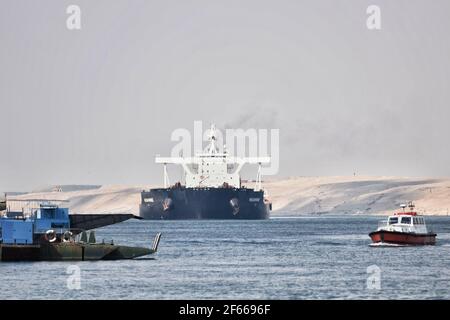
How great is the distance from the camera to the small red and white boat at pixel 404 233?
106 meters

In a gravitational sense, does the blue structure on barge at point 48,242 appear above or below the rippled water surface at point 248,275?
above

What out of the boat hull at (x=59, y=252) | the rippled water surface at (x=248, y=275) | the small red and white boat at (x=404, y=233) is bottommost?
the rippled water surface at (x=248, y=275)

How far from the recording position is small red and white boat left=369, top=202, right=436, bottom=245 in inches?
4181

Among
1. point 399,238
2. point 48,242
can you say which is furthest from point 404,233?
point 48,242

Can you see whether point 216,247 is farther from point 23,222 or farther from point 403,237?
point 23,222

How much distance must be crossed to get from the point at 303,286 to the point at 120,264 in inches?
684

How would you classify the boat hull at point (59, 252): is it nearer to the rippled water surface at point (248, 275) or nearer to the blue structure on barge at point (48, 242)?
the blue structure on barge at point (48, 242)

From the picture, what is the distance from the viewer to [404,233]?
4171 inches

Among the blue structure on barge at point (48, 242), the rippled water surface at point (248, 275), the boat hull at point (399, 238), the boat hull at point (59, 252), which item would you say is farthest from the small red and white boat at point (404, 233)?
the boat hull at point (59, 252)

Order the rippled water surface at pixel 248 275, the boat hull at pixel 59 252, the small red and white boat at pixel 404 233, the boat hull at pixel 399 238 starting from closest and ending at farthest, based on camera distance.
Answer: the rippled water surface at pixel 248 275, the boat hull at pixel 59 252, the boat hull at pixel 399 238, the small red and white boat at pixel 404 233
